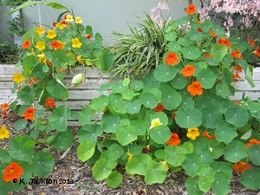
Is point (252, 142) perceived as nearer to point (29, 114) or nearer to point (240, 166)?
point (240, 166)

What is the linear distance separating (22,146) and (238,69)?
60.4 inches

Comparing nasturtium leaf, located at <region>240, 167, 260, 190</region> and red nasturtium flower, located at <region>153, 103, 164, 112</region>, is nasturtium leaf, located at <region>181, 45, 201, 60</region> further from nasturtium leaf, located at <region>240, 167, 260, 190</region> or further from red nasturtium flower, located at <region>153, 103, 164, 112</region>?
nasturtium leaf, located at <region>240, 167, 260, 190</region>

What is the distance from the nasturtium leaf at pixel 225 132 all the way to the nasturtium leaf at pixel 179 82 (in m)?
0.33

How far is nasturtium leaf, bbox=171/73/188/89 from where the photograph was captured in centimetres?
238

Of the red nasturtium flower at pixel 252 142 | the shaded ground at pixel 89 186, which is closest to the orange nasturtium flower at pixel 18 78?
the shaded ground at pixel 89 186

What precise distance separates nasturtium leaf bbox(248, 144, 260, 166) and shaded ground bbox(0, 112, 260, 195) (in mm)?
204

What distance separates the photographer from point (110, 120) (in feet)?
7.59

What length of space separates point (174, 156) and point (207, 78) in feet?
1.79

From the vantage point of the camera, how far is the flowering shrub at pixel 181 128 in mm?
2217

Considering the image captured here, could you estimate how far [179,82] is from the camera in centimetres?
239

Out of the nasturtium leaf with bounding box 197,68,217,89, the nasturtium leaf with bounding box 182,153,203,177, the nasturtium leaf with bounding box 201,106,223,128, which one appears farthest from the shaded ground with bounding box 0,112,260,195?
the nasturtium leaf with bounding box 197,68,217,89

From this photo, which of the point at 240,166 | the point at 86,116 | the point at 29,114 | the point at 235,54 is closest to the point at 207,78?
the point at 235,54

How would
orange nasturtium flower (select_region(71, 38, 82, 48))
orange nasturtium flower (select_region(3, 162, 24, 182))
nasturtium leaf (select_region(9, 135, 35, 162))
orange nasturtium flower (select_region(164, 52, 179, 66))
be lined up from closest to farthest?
orange nasturtium flower (select_region(3, 162, 24, 182)) → nasturtium leaf (select_region(9, 135, 35, 162)) → orange nasturtium flower (select_region(164, 52, 179, 66)) → orange nasturtium flower (select_region(71, 38, 82, 48))

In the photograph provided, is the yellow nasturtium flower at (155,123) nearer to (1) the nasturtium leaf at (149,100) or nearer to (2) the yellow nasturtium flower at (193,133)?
(1) the nasturtium leaf at (149,100)
